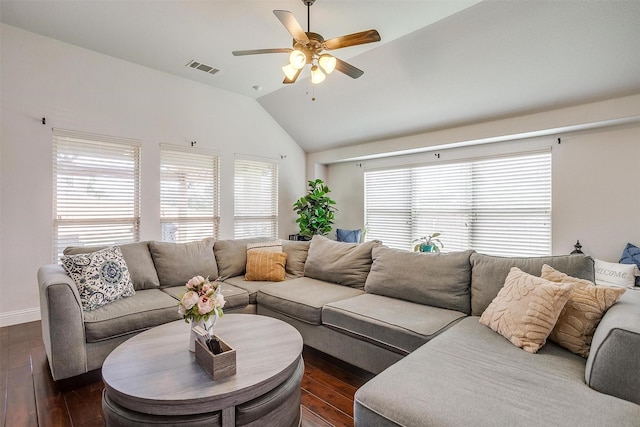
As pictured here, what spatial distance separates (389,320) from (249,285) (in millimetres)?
1667

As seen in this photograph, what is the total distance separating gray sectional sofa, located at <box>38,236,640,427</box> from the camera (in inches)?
49.3

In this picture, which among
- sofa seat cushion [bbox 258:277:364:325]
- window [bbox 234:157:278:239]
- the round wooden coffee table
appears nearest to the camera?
the round wooden coffee table

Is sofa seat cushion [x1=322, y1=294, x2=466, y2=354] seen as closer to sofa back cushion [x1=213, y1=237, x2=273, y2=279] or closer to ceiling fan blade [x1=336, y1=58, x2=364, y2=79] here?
sofa back cushion [x1=213, y1=237, x2=273, y2=279]

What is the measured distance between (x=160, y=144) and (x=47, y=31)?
5.31 ft

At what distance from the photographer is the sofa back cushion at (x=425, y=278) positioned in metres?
2.42

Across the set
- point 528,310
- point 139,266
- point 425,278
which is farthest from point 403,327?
point 139,266

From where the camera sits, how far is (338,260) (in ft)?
10.8

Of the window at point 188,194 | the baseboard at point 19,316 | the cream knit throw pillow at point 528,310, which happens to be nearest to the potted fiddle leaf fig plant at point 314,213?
the window at point 188,194

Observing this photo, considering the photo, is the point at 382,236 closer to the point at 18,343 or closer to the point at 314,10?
the point at 314,10

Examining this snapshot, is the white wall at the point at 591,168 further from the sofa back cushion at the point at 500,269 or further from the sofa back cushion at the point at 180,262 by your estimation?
the sofa back cushion at the point at 180,262

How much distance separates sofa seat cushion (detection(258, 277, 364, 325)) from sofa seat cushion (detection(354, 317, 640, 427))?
3.67 feet

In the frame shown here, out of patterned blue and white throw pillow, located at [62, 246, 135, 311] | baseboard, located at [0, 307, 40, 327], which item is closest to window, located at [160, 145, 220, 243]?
baseboard, located at [0, 307, 40, 327]

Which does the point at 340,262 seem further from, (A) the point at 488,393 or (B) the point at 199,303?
(A) the point at 488,393

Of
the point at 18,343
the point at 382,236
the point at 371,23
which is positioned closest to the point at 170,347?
the point at 18,343
